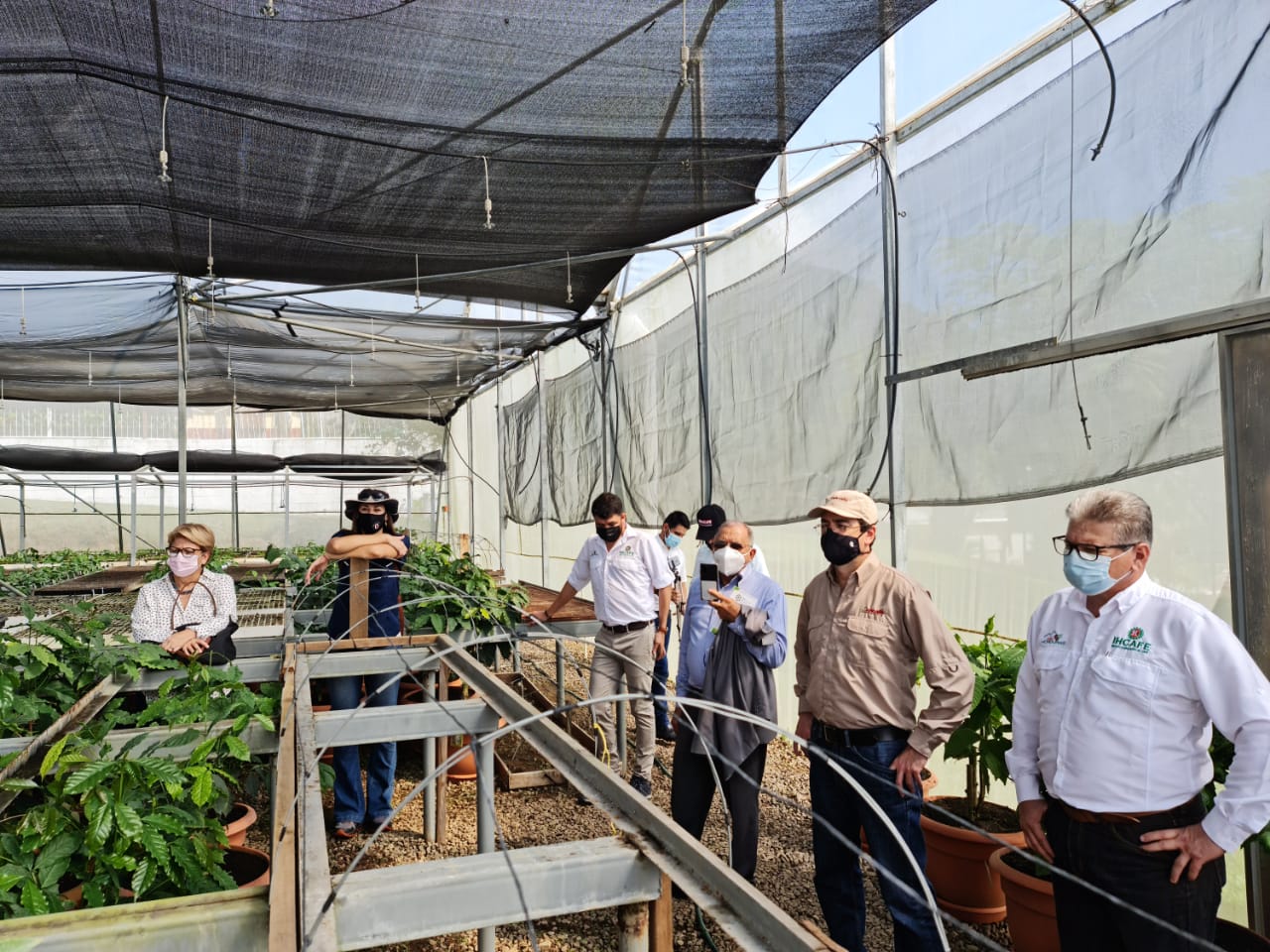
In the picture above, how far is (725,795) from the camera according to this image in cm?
315

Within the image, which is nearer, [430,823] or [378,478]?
[430,823]

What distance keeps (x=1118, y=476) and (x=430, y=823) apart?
10.8 feet

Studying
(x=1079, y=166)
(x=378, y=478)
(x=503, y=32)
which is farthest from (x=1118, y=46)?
(x=378, y=478)

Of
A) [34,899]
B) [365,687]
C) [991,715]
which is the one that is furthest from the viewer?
[365,687]

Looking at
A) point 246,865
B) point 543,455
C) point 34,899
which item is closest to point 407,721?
point 246,865

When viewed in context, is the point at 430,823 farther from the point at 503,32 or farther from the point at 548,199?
the point at 503,32

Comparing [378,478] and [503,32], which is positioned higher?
[503,32]

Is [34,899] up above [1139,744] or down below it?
below

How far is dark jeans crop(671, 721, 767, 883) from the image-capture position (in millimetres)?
3094

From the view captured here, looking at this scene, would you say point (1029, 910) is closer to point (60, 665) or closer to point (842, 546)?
point (842, 546)

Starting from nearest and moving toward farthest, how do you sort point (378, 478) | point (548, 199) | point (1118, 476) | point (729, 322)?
point (1118, 476) → point (548, 199) → point (729, 322) → point (378, 478)

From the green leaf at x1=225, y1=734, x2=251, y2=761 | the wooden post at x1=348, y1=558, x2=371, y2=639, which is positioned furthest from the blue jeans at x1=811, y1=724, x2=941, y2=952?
the wooden post at x1=348, y1=558, x2=371, y2=639

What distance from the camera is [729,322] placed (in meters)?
5.79

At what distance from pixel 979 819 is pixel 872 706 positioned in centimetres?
131
